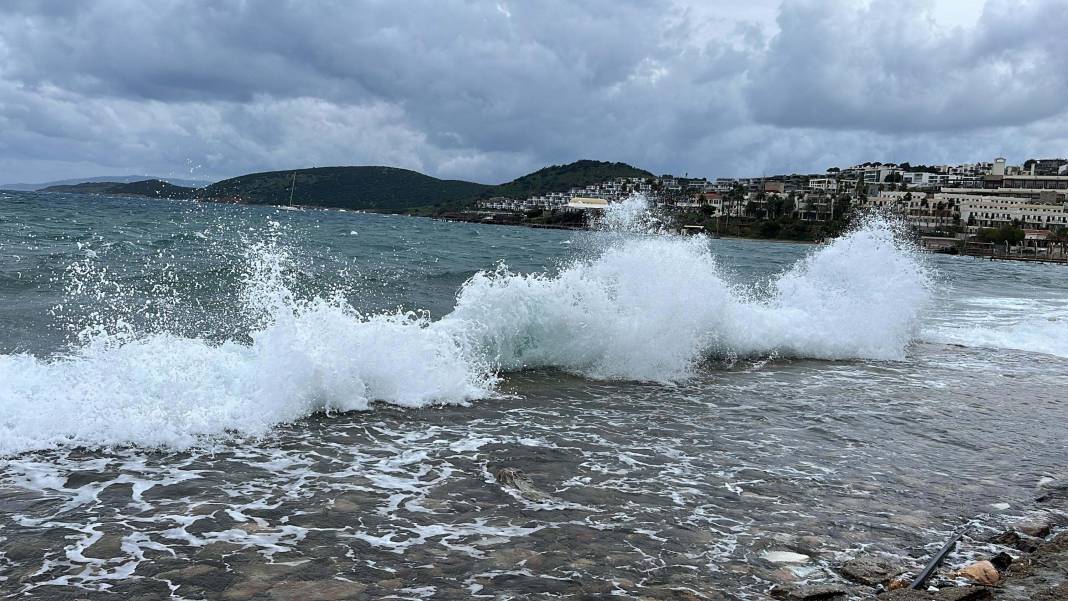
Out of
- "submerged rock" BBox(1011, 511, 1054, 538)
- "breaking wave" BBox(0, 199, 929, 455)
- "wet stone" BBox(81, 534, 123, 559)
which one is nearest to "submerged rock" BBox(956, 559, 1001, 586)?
"submerged rock" BBox(1011, 511, 1054, 538)

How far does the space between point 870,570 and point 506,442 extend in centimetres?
367

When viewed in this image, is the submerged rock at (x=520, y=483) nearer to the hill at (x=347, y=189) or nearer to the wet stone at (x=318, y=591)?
the wet stone at (x=318, y=591)

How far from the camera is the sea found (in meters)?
4.76

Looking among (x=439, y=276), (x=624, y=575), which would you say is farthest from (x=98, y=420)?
(x=439, y=276)

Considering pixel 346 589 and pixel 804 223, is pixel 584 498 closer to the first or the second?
pixel 346 589

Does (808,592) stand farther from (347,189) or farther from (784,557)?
(347,189)

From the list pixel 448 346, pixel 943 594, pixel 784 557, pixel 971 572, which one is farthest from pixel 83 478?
pixel 971 572

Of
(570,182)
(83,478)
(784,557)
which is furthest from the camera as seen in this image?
(570,182)

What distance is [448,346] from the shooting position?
415 inches

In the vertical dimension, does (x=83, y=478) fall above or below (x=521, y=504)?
above

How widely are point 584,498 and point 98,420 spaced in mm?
4729

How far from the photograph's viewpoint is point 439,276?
23.1m

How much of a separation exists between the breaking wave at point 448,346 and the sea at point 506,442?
41mm

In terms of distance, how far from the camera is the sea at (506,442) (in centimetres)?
476
